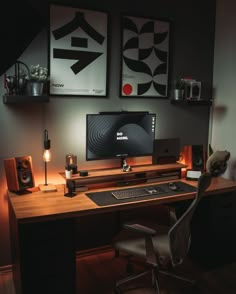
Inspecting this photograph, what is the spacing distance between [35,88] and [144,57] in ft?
3.57

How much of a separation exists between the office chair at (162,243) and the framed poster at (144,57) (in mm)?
1237

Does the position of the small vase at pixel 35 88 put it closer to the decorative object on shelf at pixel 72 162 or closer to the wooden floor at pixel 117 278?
the decorative object on shelf at pixel 72 162

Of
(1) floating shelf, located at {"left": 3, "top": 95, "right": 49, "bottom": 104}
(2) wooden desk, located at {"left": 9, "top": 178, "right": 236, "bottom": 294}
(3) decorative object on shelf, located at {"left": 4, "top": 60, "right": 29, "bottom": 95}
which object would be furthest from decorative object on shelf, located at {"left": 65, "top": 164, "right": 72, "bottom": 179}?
(3) decorative object on shelf, located at {"left": 4, "top": 60, "right": 29, "bottom": 95}

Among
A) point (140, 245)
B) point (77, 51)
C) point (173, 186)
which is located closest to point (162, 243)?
point (140, 245)

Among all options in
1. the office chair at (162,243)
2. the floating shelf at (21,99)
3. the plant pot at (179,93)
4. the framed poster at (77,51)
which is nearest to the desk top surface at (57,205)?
the office chair at (162,243)

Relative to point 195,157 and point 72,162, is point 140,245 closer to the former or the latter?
point 72,162

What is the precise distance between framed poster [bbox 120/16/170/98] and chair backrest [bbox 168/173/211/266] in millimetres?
1222

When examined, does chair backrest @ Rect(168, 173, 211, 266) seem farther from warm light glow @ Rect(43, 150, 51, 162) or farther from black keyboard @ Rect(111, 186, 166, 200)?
warm light glow @ Rect(43, 150, 51, 162)

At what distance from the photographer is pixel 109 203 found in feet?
7.11

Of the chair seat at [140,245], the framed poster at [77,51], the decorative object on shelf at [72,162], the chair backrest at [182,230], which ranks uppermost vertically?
the framed poster at [77,51]

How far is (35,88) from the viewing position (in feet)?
7.50

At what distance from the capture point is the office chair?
191cm

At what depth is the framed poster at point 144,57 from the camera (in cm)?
276

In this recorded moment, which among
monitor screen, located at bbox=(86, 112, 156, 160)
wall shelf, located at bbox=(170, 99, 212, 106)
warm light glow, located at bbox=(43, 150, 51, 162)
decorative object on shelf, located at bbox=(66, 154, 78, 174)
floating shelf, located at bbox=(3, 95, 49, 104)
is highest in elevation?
wall shelf, located at bbox=(170, 99, 212, 106)
